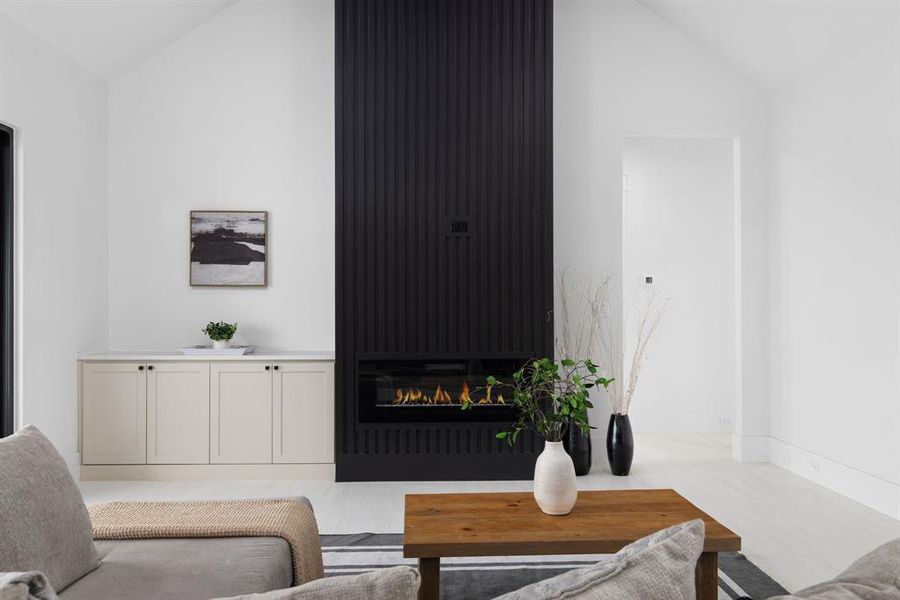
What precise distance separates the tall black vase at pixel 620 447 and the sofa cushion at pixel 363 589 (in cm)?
412

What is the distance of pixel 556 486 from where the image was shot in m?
2.48

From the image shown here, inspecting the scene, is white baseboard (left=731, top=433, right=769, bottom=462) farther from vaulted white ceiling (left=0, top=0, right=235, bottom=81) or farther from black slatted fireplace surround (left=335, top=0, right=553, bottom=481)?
vaulted white ceiling (left=0, top=0, right=235, bottom=81)

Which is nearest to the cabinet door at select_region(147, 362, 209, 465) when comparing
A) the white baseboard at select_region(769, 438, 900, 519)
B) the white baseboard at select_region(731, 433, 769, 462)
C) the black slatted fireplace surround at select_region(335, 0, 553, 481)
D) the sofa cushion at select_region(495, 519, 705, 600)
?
the black slatted fireplace surround at select_region(335, 0, 553, 481)

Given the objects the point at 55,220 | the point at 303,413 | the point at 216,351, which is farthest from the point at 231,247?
the point at 303,413

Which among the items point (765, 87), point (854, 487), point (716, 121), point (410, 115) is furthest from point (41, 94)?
point (854, 487)

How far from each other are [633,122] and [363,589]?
16.2 feet

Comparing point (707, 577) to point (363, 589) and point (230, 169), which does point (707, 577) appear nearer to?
point (363, 589)

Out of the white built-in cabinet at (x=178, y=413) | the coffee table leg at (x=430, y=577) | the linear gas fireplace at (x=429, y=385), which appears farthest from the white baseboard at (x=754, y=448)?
the coffee table leg at (x=430, y=577)

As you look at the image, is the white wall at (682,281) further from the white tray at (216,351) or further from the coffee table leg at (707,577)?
the coffee table leg at (707,577)

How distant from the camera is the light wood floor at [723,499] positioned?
10.7ft

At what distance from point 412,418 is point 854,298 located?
9.49 ft

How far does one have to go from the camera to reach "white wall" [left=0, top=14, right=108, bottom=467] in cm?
409

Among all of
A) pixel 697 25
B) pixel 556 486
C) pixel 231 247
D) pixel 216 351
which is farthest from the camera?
pixel 231 247

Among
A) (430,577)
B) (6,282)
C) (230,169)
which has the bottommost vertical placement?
(430,577)
